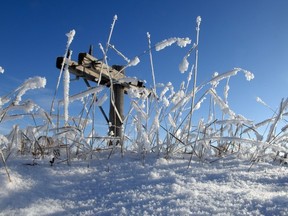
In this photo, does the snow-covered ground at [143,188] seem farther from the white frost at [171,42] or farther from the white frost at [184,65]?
the white frost at [171,42]

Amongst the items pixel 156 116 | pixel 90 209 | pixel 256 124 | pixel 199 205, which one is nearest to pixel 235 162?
pixel 256 124

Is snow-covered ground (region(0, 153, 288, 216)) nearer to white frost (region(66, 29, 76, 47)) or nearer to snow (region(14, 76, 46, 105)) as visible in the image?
snow (region(14, 76, 46, 105))

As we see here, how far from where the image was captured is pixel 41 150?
62.9 inches

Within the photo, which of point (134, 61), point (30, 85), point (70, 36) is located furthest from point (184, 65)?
point (30, 85)

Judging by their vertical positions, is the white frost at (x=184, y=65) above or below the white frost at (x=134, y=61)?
below

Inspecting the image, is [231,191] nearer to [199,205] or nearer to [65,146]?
[199,205]

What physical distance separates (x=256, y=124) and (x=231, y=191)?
0.81 meters

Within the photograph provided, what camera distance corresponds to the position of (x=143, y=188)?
1.18 metres

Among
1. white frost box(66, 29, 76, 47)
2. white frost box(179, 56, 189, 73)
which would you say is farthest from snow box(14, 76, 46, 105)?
white frost box(179, 56, 189, 73)

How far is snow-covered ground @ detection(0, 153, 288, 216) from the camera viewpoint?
994 mm

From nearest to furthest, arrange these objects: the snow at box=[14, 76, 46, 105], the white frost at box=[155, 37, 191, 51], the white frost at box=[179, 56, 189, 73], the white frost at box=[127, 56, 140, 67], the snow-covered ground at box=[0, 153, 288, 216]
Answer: the snow-covered ground at box=[0, 153, 288, 216], the snow at box=[14, 76, 46, 105], the white frost at box=[179, 56, 189, 73], the white frost at box=[155, 37, 191, 51], the white frost at box=[127, 56, 140, 67]

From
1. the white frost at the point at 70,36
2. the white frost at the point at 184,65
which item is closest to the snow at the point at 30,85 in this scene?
the white frost at the point at 70,36

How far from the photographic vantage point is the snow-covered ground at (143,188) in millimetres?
994

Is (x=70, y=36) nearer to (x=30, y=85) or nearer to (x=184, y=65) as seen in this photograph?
(x=30, y=85)
